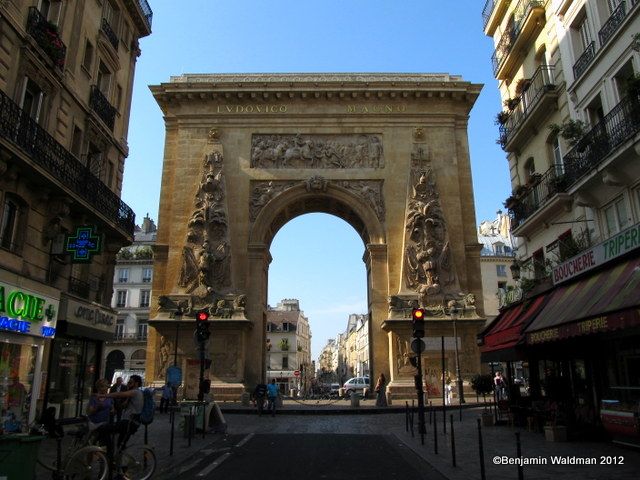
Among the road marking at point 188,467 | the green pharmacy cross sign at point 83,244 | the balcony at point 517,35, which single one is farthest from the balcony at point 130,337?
the road marking at point 188,467

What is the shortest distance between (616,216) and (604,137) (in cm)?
197

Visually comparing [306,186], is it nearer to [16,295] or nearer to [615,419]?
[16,295]

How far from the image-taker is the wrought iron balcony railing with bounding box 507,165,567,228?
48.5ft

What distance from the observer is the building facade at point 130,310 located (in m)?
52.1

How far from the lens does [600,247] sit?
1156cm

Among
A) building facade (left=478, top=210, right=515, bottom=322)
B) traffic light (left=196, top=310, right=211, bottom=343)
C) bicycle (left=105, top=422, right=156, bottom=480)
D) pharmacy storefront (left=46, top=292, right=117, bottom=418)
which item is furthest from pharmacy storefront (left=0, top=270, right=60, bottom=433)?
building facade (left=478, top=210, right=515, bottom=322)

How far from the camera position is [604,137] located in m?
12.4

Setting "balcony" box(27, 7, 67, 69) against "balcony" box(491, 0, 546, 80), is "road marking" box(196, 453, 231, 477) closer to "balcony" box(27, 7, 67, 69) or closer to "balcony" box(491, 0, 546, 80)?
"balcony" box(27, 7, 67, 69)

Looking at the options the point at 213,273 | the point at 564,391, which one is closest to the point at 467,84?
the point at 213,273

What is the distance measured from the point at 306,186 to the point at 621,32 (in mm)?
17884

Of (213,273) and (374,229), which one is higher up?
(374,229)

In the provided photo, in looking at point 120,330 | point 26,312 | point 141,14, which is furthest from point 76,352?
point 120,330

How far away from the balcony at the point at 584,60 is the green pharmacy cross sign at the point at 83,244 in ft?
47.2

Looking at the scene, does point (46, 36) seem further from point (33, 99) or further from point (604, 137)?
point (604, 137)
